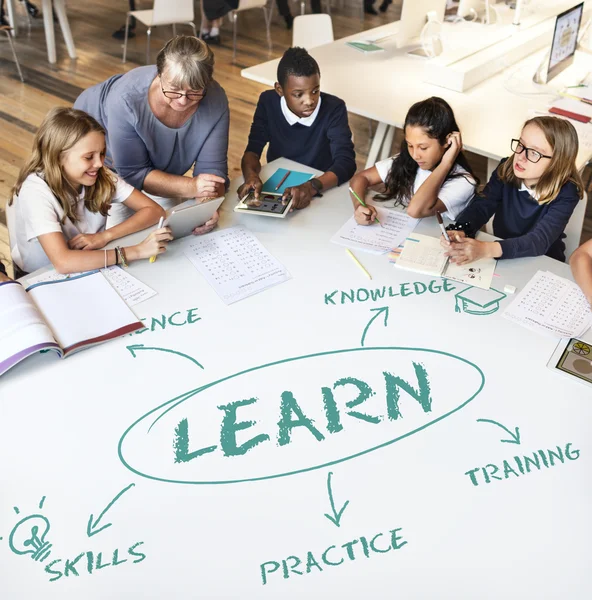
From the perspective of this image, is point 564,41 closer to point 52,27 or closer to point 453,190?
point 453,190

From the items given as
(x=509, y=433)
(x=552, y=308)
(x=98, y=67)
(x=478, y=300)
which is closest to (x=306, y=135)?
(x=478, y=300)

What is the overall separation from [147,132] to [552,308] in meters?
1.47

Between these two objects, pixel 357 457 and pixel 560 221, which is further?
pixel 560 221

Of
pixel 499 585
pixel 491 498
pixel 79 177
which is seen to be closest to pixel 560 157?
pixel 491 498

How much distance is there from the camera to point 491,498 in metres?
1.26

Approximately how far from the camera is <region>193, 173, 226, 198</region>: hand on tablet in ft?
7.08

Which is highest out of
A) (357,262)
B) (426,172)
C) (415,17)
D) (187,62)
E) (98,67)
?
(187,62)

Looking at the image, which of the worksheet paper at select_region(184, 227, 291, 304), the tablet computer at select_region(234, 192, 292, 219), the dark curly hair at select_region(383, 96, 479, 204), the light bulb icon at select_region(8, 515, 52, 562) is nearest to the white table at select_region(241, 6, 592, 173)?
the dark curly hair at select_region(383, 96, 479, 204)

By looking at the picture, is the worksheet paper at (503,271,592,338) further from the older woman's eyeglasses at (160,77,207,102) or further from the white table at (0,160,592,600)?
the older woman's eyeglasses at (160,77,207,102)

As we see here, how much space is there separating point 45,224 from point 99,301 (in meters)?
0.33

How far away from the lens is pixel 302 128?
8.51ft

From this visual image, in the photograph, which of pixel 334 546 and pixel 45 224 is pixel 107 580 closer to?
pixel 334 546

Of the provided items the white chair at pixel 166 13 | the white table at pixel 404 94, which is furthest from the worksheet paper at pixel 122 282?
the white chair at pixel 166 13

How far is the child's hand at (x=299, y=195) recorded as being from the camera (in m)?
2.10
